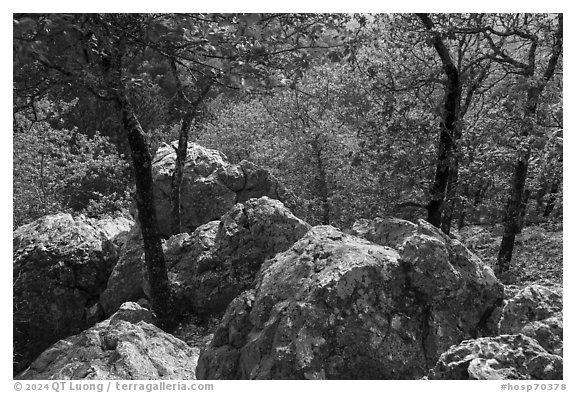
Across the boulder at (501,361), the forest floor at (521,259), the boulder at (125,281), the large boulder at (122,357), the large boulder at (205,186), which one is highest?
the large boulder at (205,186)

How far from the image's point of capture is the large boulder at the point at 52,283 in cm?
1544

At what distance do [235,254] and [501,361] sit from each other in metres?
9.50

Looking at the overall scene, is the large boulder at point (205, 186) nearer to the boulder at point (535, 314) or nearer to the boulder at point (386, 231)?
the boulder at point (386, 231)

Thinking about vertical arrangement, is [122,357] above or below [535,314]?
below

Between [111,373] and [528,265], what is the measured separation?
14.5 m

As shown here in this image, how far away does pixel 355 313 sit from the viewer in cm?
680

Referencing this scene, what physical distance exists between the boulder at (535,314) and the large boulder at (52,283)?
38.0 feet

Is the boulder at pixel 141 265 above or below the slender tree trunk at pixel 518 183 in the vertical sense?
below

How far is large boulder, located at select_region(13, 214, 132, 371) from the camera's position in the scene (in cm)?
1544

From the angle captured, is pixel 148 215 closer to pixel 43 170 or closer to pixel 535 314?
pixel 535 314

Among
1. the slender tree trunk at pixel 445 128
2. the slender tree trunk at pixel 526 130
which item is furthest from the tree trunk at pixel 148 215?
the slender tree trunk at pixel 526 130

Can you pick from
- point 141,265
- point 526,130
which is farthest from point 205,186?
point 526,130

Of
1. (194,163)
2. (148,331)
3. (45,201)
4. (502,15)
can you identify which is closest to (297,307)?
(148,331)

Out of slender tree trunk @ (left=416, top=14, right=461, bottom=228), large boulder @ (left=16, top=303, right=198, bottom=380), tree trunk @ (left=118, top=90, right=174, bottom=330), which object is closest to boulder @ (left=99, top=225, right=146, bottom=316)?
tree trunk @ (left=118, top=90, right=174, bottom=330)
